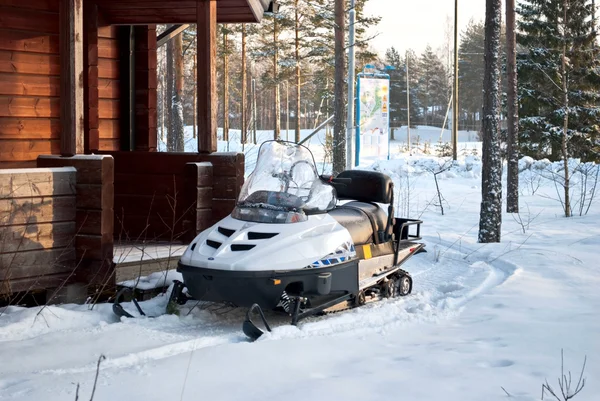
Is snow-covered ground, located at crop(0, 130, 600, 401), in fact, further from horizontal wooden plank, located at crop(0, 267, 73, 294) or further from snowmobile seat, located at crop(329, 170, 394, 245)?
snowmobile seat, located at crop(329, 170, 394, 245)

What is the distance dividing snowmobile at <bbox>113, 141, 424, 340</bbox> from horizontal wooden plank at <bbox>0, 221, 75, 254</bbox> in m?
1.21

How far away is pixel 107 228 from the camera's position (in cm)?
636

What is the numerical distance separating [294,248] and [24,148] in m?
4.43

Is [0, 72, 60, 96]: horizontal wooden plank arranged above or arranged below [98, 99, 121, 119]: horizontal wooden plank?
above

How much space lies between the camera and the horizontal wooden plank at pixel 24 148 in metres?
8.33

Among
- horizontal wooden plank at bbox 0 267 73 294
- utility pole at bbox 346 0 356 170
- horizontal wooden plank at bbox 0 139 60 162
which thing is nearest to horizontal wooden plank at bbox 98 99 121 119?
horizontal wooden plank at bbox 0 139 60 162

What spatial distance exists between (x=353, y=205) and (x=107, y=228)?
220 centimetres

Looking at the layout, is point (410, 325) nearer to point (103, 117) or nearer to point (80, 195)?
point (80, 195)

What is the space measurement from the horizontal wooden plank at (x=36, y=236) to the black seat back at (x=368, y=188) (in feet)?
8.02

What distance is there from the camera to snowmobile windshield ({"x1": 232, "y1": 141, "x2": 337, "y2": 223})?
589cm

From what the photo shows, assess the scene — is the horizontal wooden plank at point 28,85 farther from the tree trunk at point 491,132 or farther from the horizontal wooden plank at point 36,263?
the tree trunk at point 491,132

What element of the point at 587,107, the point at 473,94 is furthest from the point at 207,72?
the point at 473,94

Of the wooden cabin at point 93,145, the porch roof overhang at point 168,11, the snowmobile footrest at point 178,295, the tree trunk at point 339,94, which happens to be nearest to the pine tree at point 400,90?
the tree trunk at point 339,94

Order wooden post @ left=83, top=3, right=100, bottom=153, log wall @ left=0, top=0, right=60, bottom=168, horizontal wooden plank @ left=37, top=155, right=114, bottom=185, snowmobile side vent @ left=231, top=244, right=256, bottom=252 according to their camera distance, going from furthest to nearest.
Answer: wooden post @ left=83, top=3, right=100, bottom=153 < log wall @ left=0, top=0, right=60, bottom=168 < horizontal wooden plank @ left=37, top=155, right=114, bottom=185 < snowmobile side vent @ left=231, top=244, right=256, bottom=252
